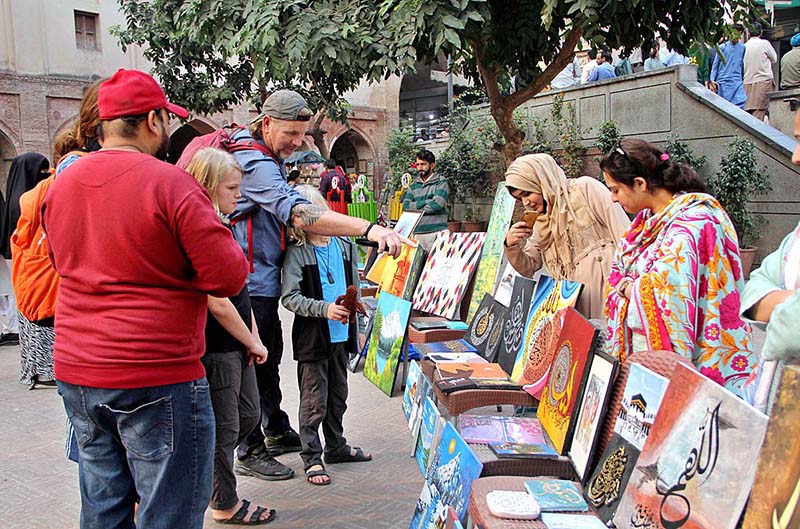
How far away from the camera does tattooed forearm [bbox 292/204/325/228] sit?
3.24 meters

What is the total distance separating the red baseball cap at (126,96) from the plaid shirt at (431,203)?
228 inches

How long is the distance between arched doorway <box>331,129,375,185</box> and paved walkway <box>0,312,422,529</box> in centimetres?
1924

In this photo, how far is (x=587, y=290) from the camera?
3.38 m

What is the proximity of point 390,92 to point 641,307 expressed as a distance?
2232 centimetres

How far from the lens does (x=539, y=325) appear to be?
3387mm

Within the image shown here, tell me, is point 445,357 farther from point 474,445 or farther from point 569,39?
point 569,39

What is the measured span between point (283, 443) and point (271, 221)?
1.56m

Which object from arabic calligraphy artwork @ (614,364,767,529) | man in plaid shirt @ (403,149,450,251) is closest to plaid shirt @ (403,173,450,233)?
man in plaid shirt @ (403,149,450,251)

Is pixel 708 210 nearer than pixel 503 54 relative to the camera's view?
Yes

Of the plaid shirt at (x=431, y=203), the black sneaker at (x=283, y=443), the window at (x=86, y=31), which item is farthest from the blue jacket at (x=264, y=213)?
the window at (x=86, y=31)

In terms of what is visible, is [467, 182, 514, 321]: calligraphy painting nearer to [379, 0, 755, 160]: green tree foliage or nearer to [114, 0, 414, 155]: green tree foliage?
[379, 0, 755, 160]: green tree foliage

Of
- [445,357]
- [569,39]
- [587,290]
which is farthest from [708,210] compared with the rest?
[569,39]

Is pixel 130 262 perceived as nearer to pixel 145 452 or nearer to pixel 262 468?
pixel 145 452

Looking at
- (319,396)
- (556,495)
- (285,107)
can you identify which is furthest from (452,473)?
(285,107)
